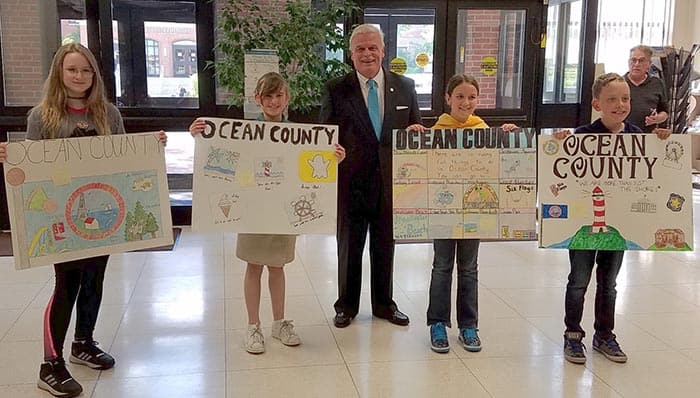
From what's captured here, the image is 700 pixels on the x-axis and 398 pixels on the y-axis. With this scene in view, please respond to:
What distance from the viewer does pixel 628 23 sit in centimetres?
953

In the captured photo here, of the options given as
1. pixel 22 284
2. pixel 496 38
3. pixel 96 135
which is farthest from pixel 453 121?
pixel 496 38

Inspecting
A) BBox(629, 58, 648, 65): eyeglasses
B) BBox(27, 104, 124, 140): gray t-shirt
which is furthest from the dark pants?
BBox(629, 58, 648, 65): eyeglasses

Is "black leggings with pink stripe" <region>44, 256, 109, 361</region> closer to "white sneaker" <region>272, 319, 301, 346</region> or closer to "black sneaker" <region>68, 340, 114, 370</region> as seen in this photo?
"black sneaker" <region>68, 340, 114, 370</region>

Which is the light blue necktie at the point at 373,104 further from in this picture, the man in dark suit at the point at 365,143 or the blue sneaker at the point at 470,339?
the blue sneaker at the point at 470,339

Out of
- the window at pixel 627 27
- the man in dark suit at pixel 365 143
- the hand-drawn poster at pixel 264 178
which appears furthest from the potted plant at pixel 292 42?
the window at pixel 627 27

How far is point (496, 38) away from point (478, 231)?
11.6 ft

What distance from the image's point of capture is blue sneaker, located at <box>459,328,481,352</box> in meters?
3.09

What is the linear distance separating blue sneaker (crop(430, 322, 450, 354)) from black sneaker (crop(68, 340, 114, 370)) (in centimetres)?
145

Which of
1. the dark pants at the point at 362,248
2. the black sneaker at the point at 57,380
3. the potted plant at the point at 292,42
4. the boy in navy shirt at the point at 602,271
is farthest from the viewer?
the potted plant at the point at 292,42

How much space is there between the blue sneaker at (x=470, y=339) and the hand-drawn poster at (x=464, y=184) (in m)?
0.49

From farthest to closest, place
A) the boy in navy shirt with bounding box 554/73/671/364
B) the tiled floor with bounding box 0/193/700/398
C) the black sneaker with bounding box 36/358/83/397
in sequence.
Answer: the boy in navy shirt with bounding box 554/73/671/364
the tiled floor with bounding box 0/193/700/398
the black sneaker with bounding box 36/358/83/397

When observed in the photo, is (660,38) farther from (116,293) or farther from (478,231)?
(116,293)

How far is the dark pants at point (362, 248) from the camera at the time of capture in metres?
3.39

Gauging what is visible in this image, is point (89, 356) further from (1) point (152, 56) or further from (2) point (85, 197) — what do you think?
(1) point (152, 56)
